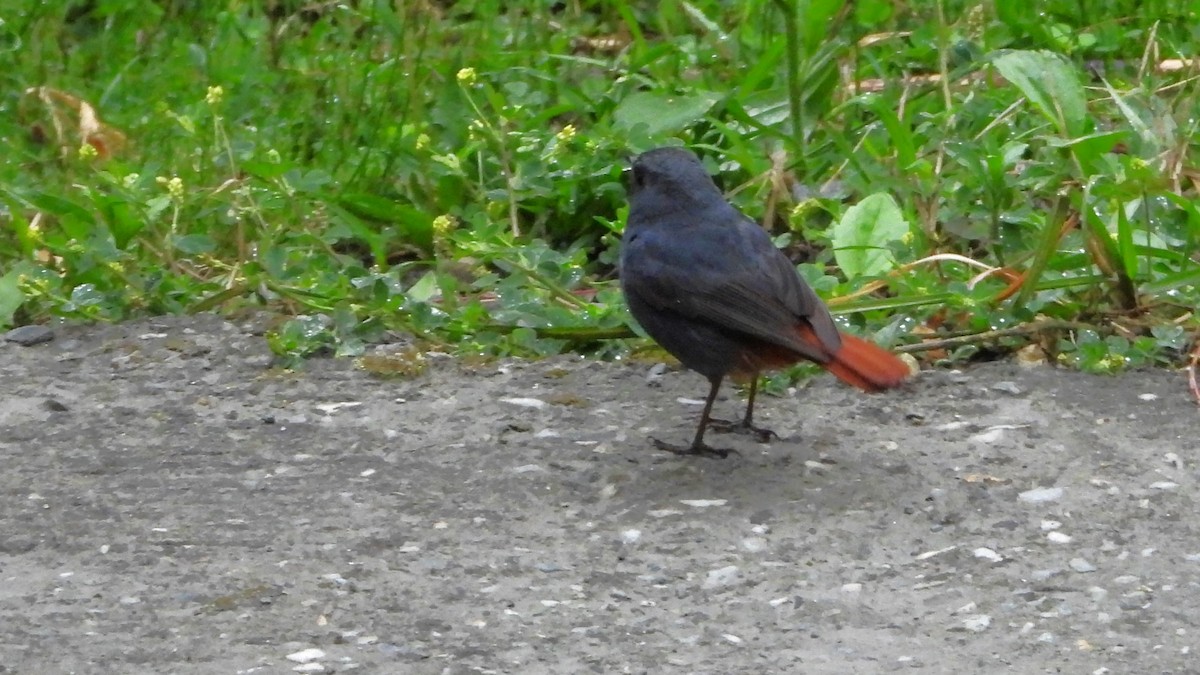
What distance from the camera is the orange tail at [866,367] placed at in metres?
3.82

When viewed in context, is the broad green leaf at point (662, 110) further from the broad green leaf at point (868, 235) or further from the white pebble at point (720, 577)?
the white pebble at point (720, 577)

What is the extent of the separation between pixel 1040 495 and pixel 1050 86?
1.82 meters

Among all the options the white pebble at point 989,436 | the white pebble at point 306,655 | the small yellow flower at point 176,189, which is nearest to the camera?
the white pebble at point 306,655

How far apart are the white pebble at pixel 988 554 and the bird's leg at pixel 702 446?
739 mm

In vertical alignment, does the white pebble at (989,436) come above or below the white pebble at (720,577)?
above

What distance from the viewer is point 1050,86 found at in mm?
5180

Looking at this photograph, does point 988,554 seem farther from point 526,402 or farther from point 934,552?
point 526,402

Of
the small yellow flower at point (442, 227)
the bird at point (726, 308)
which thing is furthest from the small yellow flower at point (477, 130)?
the bird at point (726, 308)

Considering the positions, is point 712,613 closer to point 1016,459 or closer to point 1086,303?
point 1016,459

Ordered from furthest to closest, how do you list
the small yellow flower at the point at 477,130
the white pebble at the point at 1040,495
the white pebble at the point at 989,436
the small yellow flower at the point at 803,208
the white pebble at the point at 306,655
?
1. the small yellow flower at the point at 477,130
2. the small yellow flower at the point at 803,208
3. the white pebble at the point at 989,436
4. the white pebble at the point at 1040,495
5. the white pebble at the point at 306,655

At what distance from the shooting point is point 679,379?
4.57 m

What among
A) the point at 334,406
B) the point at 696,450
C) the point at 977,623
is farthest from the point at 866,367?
the point at 334,406

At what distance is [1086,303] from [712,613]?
183cm

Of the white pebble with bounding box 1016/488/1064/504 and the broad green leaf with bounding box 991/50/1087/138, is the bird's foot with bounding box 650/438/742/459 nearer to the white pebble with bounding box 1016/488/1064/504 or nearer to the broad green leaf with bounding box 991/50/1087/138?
the white pebble with bounding box 1016/488/1064/504
